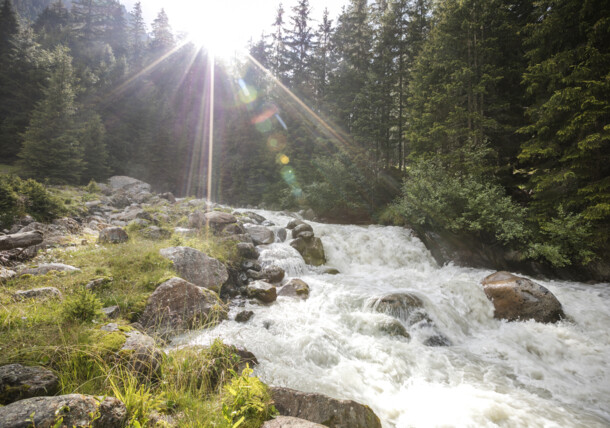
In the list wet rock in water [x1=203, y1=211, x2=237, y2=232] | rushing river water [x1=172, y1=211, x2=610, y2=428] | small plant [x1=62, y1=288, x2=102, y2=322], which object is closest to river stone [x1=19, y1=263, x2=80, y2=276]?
small plant [x1=62, y1=288, x2=102, y2=322]

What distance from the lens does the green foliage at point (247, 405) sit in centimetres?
234

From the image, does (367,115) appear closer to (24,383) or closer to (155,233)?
(155,233)

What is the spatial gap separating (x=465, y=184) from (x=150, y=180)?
3408 cm

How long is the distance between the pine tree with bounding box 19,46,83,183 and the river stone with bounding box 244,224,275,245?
17.2 metres

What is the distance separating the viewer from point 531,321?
635cm

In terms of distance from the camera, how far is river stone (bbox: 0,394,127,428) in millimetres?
1761

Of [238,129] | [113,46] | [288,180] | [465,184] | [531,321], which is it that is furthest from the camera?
[113,46]

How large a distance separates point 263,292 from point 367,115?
20025mm

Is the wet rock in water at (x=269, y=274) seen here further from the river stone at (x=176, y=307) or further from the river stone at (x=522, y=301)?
the river stone at (x=522, y=301)

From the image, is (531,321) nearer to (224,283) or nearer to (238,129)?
(224,283)

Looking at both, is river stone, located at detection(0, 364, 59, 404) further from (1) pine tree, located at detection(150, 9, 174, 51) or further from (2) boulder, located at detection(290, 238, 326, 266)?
(1) pine tree, located at detection(150, 9, 174, 51)

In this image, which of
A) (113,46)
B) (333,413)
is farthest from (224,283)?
(113,46)

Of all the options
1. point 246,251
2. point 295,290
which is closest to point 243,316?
point 295,290

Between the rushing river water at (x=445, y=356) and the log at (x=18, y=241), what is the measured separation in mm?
5598
